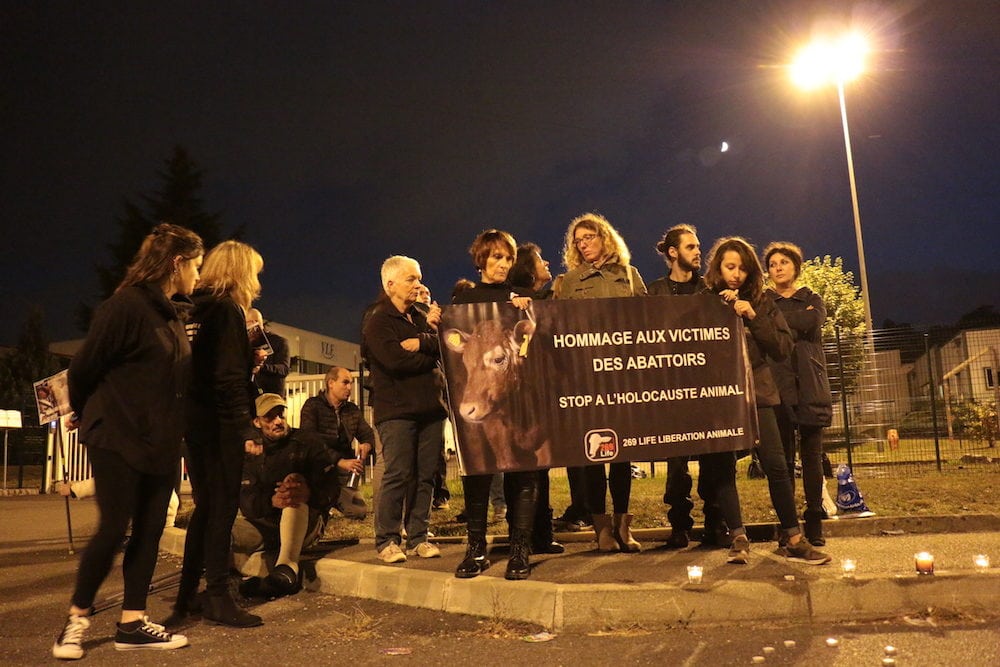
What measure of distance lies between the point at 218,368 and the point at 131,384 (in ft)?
1.88

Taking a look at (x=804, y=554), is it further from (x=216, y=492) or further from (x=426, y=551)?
(x=216, y=492)

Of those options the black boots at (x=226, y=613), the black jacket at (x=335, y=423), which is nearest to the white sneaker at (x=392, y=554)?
the black boots at (x=226, y=613)

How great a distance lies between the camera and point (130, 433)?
3869 mm

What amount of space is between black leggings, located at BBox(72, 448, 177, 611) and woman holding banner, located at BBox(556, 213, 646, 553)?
2.72m

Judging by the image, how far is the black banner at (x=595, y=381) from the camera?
4930mm

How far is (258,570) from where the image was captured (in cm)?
546

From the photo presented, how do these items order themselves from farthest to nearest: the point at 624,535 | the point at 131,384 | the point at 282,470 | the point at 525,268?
the point at 525,268 < the point at 624,535 < the point at 282,470 < the point at 131,384

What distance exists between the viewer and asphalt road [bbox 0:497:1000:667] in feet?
11.8

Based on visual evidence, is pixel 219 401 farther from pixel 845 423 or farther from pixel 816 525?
pixel 845 423

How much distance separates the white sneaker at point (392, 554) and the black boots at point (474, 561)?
0.55 metres

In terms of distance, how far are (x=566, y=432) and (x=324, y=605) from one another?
5.91 ft

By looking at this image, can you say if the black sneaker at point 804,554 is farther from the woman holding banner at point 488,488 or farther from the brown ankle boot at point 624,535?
the woman holding banner at point 488,488

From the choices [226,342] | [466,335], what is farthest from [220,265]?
[466,335]

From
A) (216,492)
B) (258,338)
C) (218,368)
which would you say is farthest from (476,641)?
(258,338)
